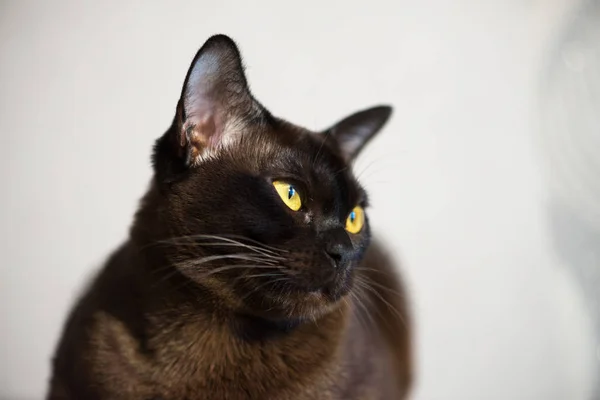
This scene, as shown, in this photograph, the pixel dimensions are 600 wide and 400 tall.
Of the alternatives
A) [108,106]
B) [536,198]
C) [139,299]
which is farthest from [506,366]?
[108,106]

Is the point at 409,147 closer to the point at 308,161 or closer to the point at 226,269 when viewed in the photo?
the point at 308,161

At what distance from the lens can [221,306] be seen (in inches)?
26.2

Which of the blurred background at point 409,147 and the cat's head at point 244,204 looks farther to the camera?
the blurred background at point 409,147

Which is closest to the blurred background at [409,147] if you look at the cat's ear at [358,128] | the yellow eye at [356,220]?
the cat's ear at [358,128]

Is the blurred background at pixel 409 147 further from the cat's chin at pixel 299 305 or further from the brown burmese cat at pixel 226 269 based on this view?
the cat's chin at pixel 299 305

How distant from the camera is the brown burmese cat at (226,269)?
621 mm

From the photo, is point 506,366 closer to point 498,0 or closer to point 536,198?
point 536,198

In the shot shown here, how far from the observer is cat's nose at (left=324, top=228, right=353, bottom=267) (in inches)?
24.3

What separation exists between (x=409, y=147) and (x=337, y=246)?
0.41 meters

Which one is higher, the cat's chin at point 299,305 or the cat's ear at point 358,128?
the cat's ear at point 358,128

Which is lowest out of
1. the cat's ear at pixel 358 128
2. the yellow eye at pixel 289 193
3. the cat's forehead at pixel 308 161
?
the yellow eye at pixel 289 193

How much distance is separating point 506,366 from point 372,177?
479mm

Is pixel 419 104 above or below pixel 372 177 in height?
above

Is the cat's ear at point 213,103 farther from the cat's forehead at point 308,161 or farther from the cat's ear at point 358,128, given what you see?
the cat's ear at point 358,128
